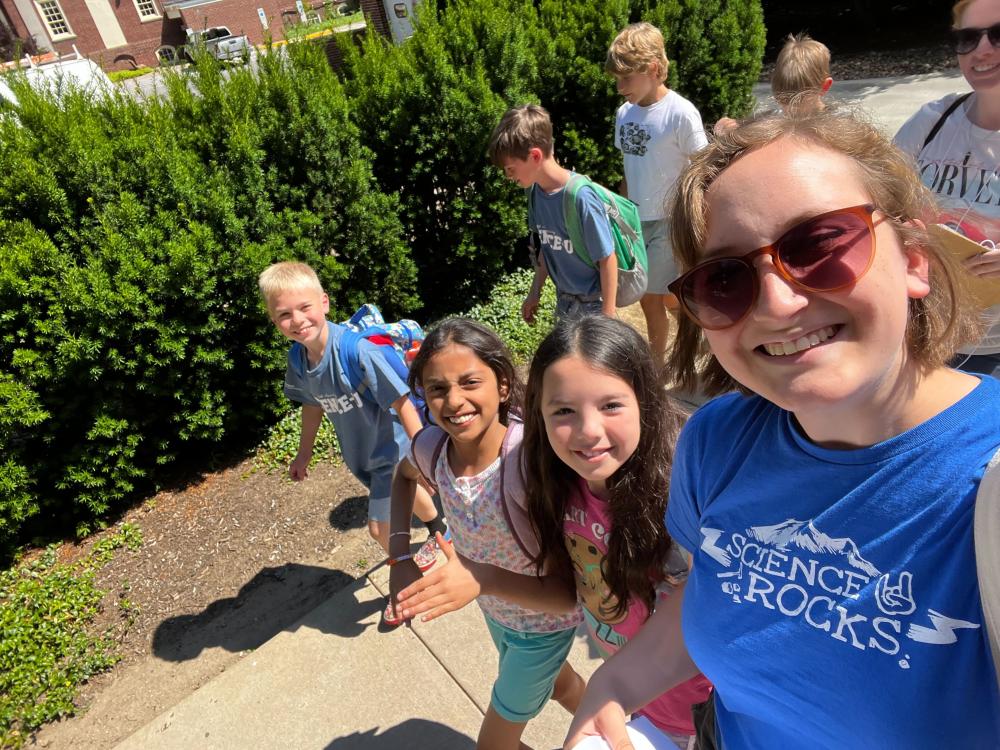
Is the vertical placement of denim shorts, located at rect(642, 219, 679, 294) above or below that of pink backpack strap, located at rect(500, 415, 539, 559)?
below

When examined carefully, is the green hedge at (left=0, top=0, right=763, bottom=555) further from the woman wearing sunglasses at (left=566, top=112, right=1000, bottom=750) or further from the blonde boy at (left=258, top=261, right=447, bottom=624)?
the woman wearing sunglasses at (left=566, top=112, right=1000, bottom=750)

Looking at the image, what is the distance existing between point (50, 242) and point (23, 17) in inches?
1872

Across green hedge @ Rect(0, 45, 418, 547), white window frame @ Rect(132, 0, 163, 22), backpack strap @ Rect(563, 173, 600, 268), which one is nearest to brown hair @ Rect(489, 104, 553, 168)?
backpack strap @ Rect(563, 173, 600, 268)

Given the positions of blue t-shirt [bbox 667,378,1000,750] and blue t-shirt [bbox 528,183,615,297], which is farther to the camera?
blue t-shirt [bbox 528,183,615,297]

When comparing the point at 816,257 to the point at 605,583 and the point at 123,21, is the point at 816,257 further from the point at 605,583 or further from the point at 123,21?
the point at 123,21

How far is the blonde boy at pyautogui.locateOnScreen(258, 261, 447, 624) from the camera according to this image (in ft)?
9.41

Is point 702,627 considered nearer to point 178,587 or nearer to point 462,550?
point 462,550

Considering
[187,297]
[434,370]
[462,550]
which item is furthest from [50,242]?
[462,550]

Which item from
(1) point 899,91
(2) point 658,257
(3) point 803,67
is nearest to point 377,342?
(2) point 658,257

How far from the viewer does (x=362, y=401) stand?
2986 millimetres

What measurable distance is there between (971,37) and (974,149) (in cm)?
37

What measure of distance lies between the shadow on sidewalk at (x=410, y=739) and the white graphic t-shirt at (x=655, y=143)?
115 inches

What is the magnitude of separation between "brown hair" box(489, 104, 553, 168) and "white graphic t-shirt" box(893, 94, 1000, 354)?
5.27 feet

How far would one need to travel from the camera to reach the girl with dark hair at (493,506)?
73.8 inches
